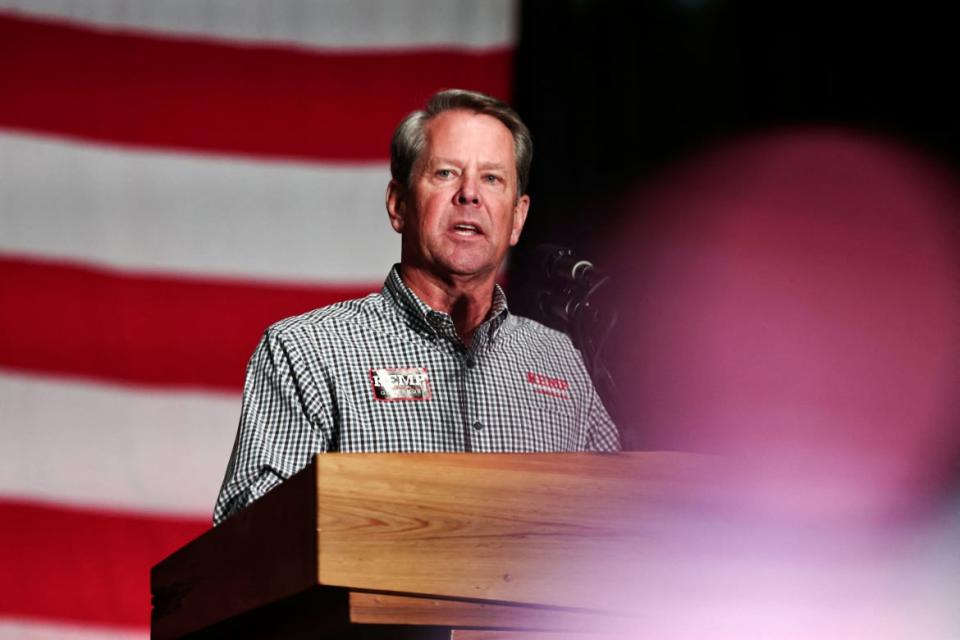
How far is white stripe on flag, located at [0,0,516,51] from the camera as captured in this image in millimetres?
3729

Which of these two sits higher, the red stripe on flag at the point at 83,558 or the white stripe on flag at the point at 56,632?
the red stripe on flag at the point at 83,558

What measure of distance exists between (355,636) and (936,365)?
136 centimetres

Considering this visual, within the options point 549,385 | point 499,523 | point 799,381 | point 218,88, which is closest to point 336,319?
point 549,385

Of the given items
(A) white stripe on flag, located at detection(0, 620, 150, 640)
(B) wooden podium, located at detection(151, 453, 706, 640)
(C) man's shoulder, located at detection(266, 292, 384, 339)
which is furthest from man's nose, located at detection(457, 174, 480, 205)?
(A) white stripe on flag, located at detection(0, 620, 150, 640)

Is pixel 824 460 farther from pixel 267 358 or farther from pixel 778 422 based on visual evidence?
pixel 267 358

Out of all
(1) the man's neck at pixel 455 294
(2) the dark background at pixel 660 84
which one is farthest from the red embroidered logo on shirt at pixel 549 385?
(2) the dark background at pixel 660 84

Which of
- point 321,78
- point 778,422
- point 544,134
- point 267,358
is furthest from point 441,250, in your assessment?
point 321,78

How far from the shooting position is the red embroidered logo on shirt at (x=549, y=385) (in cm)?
220

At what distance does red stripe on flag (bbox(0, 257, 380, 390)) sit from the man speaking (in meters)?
1.47

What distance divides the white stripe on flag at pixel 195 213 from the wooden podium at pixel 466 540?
2.41m

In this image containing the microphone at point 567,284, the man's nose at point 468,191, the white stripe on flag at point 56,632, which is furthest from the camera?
the white stripe on flag at point 56,632

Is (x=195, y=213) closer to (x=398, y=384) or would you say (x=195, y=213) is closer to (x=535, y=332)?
(x=535, y=332)

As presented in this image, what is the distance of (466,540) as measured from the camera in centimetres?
120

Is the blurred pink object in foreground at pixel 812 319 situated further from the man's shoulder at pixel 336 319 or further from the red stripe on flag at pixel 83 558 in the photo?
the red stripe on flag at pixel 83 558
